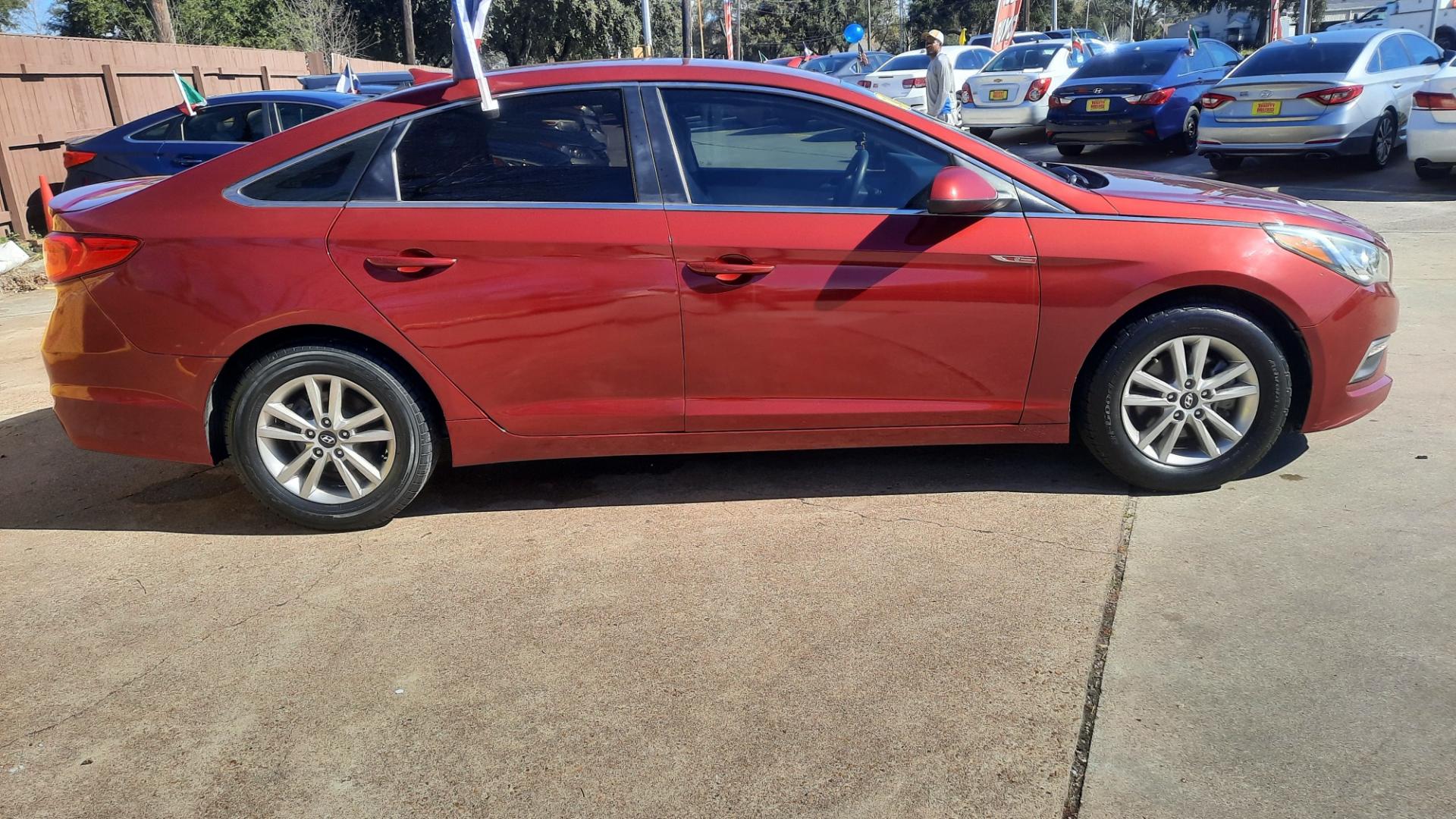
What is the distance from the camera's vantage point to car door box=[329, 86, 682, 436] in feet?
13.1

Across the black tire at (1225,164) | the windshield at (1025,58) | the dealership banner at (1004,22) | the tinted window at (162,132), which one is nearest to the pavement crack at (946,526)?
the tinted window at (162,132)

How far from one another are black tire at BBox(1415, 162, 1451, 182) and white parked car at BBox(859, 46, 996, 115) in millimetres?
8026

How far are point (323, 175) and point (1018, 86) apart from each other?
15.2 meters

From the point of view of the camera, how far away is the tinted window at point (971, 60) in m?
22.2

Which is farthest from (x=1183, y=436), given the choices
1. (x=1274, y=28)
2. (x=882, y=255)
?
(x=1274, y=28)

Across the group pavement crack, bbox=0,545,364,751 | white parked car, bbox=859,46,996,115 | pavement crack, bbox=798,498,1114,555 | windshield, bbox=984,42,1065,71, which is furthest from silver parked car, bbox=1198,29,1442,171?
pavement crack, bbox=0,545,364,751

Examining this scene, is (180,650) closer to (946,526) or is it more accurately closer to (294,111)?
(946,526)

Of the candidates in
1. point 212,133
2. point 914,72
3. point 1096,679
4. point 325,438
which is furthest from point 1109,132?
point 1096,679

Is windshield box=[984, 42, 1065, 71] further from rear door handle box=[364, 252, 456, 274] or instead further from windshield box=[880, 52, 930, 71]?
rear door handle box=[364, 252, 456, 274]

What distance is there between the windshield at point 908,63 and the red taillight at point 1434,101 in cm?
1198

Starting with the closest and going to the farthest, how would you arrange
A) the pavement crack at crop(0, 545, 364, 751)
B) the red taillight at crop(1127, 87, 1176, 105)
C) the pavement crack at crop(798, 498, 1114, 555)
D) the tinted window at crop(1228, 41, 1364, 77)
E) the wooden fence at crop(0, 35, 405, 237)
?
the pavement crack at crop(0, 545, 364, 751) < the pavement crack at crop(798, 498, 1114, 555) < the tinted window at crop(1228, 41, 1364, 77) < the wooden fence at crop(0, 35, 405, 237) < the red taillight at crop(1127, 87, 1176, 105)

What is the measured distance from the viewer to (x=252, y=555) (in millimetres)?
4129

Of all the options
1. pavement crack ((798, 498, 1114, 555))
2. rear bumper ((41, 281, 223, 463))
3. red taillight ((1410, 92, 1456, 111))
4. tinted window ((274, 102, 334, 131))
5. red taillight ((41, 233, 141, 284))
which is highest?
tinted window ((274, 102, 334, 131))

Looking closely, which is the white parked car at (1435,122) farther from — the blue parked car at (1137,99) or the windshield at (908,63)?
the windshield at (908,63)
